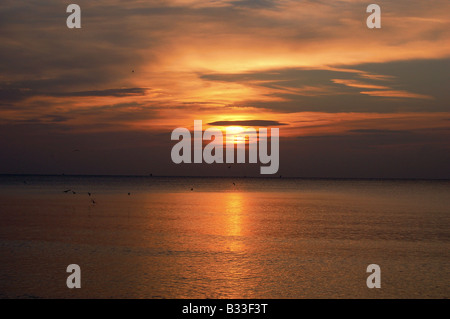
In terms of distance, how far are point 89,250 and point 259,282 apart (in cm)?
1421

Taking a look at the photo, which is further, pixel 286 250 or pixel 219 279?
pixel 286 250

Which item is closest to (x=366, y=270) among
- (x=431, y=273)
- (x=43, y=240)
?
(x=431, y=273)

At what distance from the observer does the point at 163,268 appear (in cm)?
2853

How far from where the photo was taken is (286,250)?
116ft

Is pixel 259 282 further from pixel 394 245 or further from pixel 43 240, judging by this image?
pixel 43 240
